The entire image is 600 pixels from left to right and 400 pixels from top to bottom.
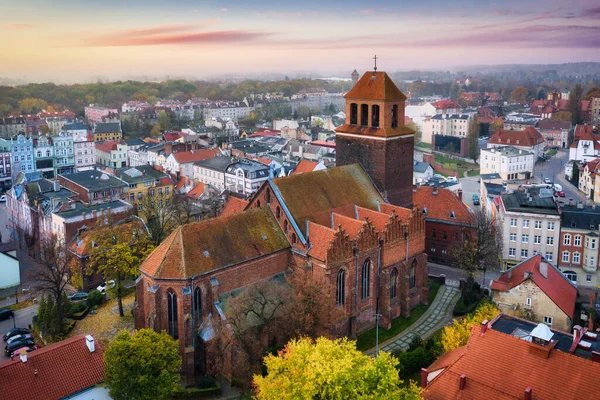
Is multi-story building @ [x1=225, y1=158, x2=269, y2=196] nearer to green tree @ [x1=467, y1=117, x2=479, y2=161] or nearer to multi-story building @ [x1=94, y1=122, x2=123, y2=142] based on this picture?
green tree @ [x1=467, y1=117, x2=479, y2=161]

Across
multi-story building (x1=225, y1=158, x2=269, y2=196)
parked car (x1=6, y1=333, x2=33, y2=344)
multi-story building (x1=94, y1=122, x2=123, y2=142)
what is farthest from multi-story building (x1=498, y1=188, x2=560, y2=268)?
multi-story building (x1=94, y1=122, x2=123, y2=142)

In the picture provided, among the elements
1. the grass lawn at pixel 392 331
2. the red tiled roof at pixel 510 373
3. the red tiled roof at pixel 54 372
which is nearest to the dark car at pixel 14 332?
the red tiled roof at pixel 54 372

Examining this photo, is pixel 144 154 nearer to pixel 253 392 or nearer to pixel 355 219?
pixel 355 219

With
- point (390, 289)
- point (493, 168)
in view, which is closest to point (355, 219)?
point (390, 289)

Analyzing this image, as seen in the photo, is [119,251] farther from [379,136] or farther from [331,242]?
[379,136]

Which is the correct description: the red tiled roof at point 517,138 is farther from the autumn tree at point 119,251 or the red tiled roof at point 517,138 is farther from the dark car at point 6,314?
the dark car at point 6,314

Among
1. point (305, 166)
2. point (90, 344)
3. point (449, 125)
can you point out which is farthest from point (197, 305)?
point (449, 125)
